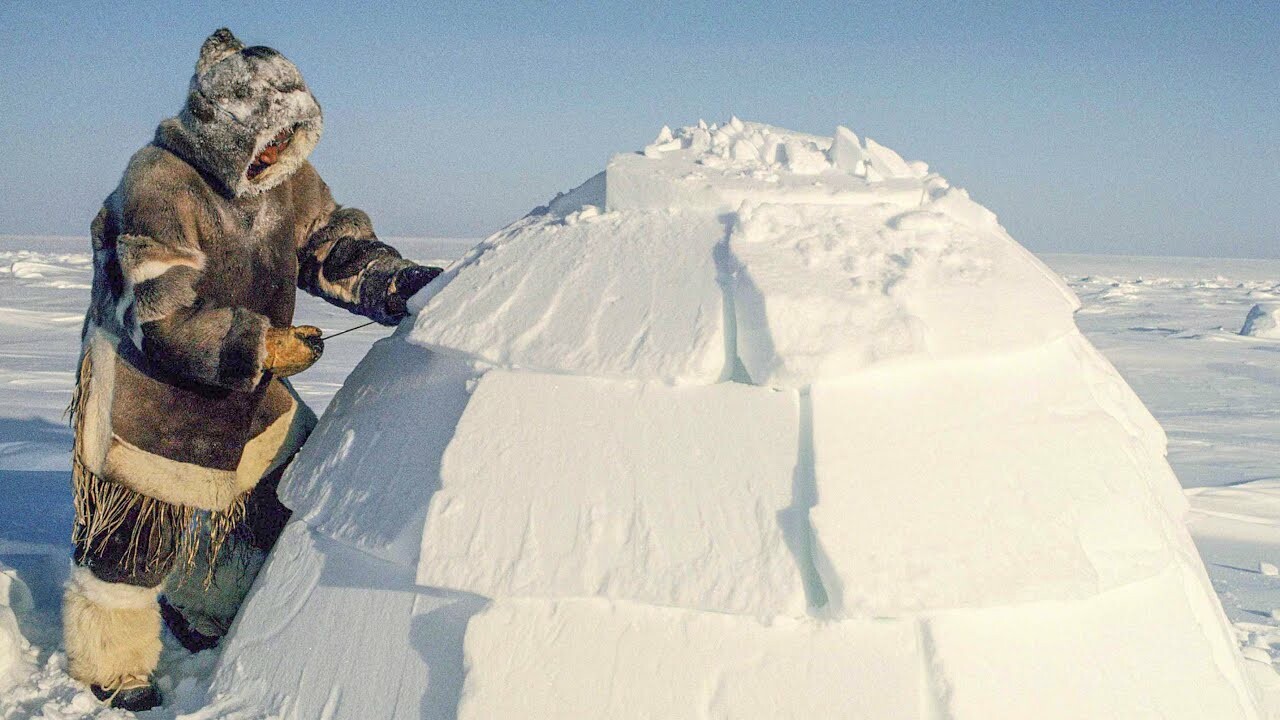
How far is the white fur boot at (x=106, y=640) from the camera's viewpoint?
8.36 feet

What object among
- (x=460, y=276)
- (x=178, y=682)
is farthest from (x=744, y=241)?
(x=178, y=682)

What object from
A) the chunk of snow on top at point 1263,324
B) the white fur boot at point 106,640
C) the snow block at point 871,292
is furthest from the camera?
the chunk of snow on top at point 1263,324

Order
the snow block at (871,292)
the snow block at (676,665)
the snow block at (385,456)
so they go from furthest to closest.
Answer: the snow block at (385,456) < the snow block at (871,292) < the snow block at (676,665)

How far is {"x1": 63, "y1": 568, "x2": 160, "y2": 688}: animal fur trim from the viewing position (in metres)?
2.55

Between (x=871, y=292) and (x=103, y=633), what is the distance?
2.16 metres

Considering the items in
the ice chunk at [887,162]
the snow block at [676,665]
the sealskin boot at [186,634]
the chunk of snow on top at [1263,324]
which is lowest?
the chunk of snow on top at [1263,324]

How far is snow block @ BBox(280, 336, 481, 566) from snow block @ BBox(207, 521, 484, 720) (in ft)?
0.20

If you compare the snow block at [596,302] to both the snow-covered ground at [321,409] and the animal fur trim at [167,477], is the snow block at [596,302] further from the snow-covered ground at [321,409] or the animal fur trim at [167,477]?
the snow-covered ground at [321,409]

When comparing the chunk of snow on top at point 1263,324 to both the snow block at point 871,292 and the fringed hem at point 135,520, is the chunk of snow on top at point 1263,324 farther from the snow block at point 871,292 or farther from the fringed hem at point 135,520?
the fringed hem at point 135,520

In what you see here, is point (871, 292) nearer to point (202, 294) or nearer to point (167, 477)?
point (202, 294)

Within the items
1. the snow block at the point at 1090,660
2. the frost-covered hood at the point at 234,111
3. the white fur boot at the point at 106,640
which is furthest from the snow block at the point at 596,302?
the white fur boot at the point at 106,640

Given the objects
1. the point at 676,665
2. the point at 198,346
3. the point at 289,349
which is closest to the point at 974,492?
the point at 676,665

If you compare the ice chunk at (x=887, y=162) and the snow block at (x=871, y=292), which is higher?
the ice chunk at (x=887, y=162)

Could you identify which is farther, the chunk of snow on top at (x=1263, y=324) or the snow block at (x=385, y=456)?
the chunk of snow on top at (x=1263, y=324)
